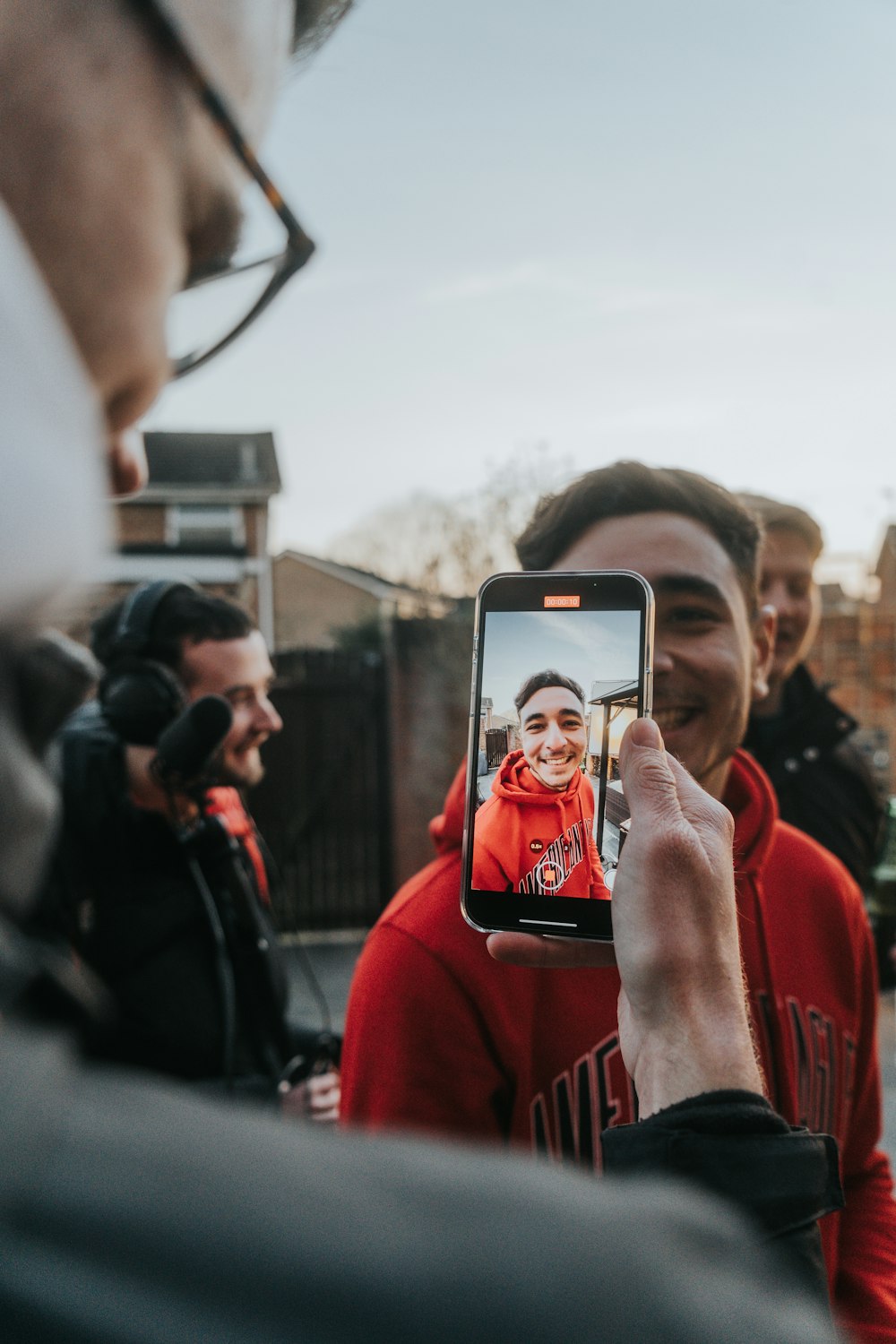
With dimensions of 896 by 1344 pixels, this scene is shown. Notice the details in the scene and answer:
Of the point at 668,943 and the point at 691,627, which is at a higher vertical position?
the point at 691,627

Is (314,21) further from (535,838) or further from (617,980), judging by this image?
(617,980)

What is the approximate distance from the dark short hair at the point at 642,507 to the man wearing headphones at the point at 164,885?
802 millimetres

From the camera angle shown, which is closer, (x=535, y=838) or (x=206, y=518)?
(x=535, y=838)

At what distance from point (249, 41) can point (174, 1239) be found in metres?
0.63

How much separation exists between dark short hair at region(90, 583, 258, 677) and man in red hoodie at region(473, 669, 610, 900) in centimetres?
82

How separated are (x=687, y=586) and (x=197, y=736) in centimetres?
77

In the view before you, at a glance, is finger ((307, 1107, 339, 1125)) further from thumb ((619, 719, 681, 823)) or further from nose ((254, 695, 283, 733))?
thumb ((619, 719, 681, 823))

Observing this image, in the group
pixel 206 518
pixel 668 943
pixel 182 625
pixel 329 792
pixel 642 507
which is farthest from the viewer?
pixel 329 792

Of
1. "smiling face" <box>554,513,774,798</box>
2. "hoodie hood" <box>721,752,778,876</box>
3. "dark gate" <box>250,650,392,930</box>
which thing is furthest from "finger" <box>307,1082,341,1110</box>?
"smiling face" <box>554,513,774,798</box>

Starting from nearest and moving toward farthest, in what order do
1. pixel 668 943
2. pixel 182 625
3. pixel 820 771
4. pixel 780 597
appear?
pixel 668 943, pixel 182 625, pixel 780 597, pixel 820 771

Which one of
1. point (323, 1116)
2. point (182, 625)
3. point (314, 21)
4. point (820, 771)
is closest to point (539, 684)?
point (314, 21)

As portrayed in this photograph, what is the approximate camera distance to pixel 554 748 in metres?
0.66

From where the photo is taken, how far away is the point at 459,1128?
95 centimetres

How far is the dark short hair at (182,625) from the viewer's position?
1.47 meters
